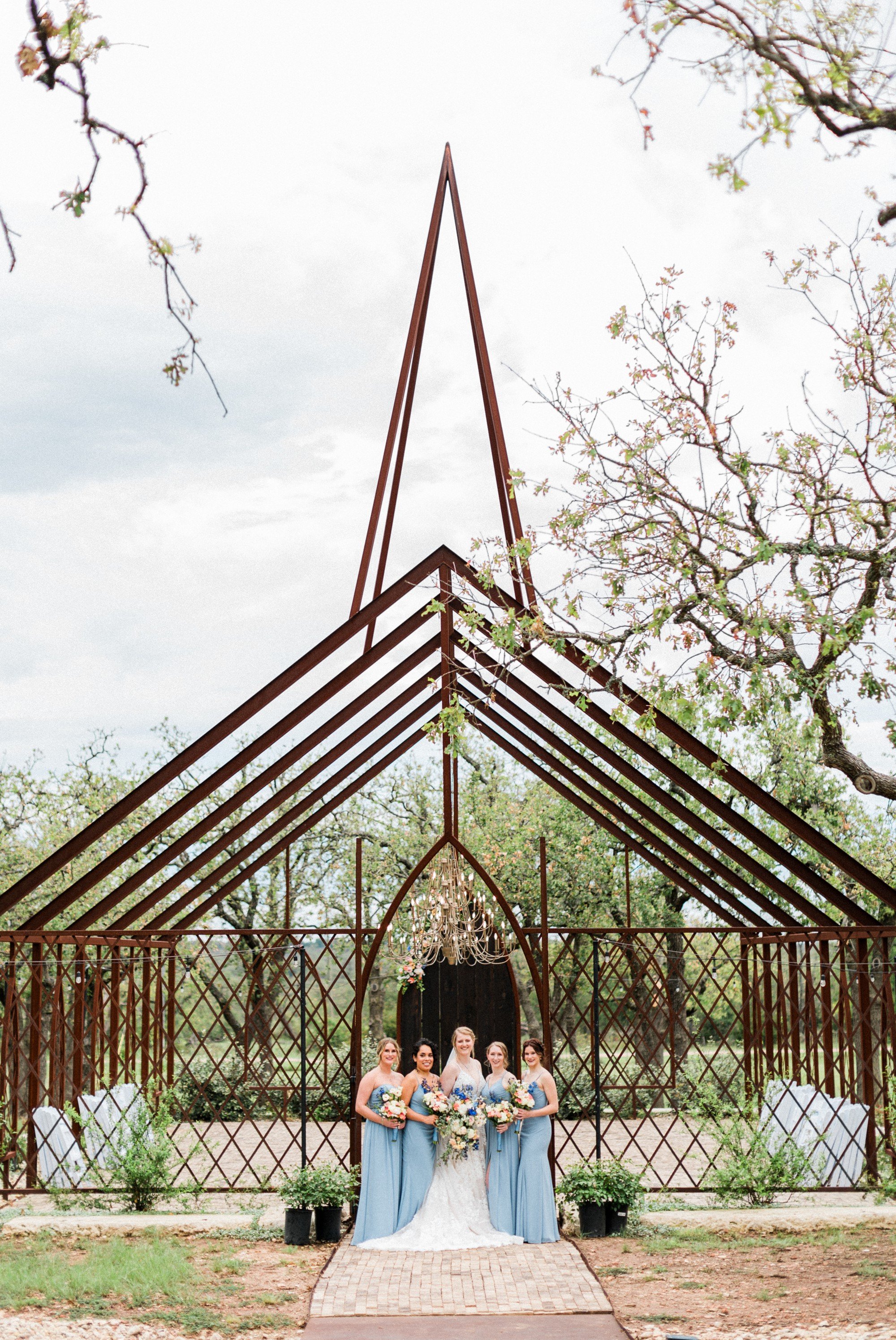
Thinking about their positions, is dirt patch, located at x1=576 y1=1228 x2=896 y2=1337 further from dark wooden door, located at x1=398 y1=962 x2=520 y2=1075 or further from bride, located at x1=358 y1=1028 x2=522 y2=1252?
dark wooden door, located at x1=398 y1=962 x2=520 y2=1075

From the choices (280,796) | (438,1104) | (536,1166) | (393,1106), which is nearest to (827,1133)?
(536,1166)

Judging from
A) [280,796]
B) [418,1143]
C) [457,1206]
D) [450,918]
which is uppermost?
[280,796]

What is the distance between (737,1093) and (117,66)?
10.5 meters

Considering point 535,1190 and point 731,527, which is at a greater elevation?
point 731,527

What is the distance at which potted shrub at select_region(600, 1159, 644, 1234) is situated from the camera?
24.5 ft

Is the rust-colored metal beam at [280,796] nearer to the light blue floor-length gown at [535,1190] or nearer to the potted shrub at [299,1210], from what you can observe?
the potted shrub at [299,1210]

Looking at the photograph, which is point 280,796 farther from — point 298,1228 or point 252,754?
point 298,1228

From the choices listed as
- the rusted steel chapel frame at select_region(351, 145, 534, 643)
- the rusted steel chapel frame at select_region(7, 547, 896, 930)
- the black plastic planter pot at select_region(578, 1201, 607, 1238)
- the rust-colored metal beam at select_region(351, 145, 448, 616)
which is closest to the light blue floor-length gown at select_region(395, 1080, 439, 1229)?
the black plastic planter pot at select_region(578, 1201, 607, 1238)

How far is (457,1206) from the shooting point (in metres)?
7.45

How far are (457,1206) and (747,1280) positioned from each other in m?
1.84

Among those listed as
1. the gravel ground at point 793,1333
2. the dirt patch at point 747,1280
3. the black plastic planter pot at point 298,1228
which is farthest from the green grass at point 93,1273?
the dirt patch at point 747,1280

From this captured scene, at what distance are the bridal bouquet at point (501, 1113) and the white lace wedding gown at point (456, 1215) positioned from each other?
→ 16 centimetres

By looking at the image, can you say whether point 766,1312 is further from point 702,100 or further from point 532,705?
point 702,100

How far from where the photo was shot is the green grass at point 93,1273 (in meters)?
5.93
